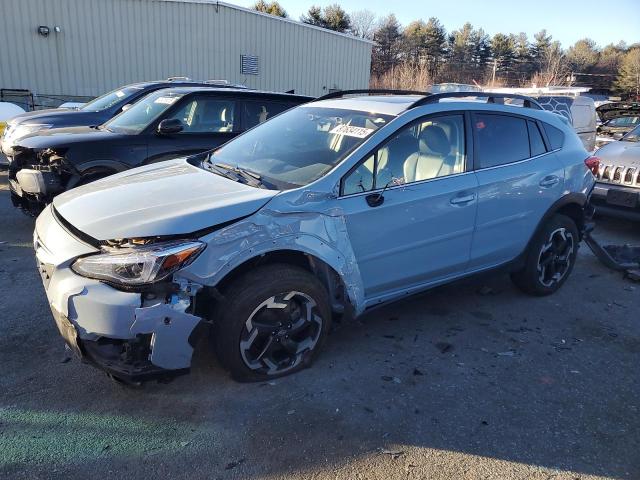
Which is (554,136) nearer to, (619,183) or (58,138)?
(619,183)

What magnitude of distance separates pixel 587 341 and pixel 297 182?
260 cm

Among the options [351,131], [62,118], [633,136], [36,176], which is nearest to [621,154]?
[633,136]

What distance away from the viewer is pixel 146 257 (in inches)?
99.7

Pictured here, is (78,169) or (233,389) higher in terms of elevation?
(78,169)

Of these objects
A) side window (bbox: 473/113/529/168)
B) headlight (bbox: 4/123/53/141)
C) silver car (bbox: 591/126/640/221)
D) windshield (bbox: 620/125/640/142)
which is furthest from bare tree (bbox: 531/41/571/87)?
side window (bbox: 473/113/529/168)

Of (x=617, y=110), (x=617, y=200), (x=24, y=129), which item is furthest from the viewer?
(x=617, y=110)

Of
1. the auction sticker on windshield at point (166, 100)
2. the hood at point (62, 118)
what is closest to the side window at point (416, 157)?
the auction sticker on windshield at point (166, 100)

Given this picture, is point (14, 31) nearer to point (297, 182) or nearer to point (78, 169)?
point (78, 169)

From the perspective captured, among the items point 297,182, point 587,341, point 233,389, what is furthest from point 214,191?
point 587,341

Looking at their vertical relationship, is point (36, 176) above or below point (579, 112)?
below

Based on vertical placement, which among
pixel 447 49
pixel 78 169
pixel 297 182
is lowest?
pixel 78 169

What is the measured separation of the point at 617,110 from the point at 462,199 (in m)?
11.0

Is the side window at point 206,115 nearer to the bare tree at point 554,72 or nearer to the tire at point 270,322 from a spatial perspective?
the tire at point 270,322

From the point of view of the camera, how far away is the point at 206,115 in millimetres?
6602
